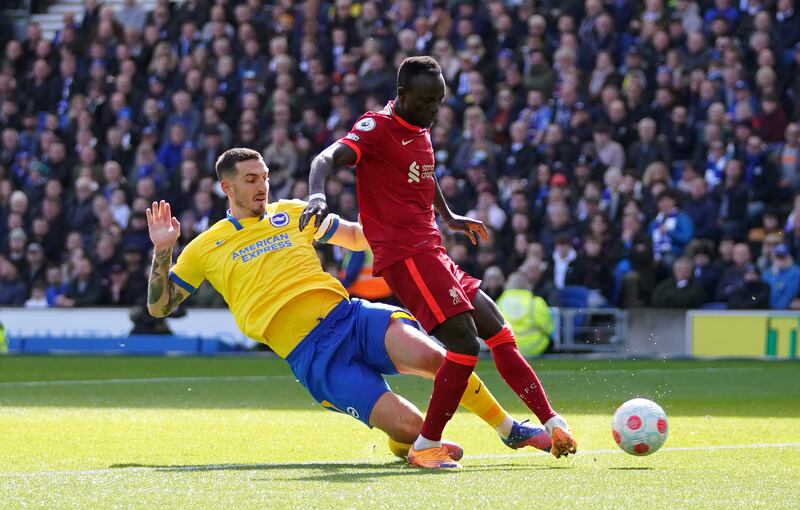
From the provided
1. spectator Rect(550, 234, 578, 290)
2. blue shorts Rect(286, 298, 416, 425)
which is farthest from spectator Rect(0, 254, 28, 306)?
blue shorts Rect(286, 298, 416, 425)

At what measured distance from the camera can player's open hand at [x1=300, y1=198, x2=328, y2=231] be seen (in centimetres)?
671

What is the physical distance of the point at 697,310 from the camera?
57.4 ft

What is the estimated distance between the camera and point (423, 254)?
754cm

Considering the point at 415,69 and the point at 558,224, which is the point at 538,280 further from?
the point at 415,69

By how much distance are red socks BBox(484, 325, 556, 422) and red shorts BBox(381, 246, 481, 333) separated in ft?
0.97

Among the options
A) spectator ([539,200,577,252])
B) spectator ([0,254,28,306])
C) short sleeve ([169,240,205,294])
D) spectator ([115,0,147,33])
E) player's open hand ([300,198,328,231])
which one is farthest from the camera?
spectator ([115,0,147,33])

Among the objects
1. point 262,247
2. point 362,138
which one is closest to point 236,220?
point 262,247

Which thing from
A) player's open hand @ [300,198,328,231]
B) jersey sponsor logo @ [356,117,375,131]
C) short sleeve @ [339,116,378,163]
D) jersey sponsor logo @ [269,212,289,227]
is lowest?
jersey sponsor logo @ [269,212,289,227]

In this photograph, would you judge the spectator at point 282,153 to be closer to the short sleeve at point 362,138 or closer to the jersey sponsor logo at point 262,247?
the jersey sponsor logo at point 262,247

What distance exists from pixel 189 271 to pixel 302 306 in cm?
65

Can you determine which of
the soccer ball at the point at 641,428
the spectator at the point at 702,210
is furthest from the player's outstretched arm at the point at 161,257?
the spectator at the point at 702,210

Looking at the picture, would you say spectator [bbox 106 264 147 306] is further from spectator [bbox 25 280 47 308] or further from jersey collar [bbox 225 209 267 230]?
jersey collar [bbox 225 209 267 230]

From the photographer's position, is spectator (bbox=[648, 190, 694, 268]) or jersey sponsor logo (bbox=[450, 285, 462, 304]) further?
spectator (bbox=[648, 190, 694, 268])

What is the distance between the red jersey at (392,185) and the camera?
24.8ft
